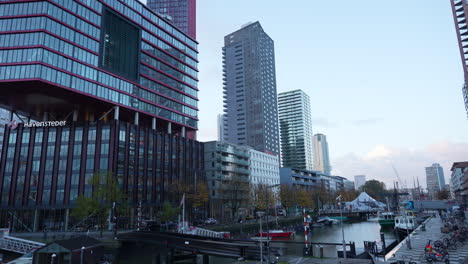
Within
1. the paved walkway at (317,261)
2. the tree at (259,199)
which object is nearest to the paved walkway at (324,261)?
the paved walkway at (317,261)

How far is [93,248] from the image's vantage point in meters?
38.9

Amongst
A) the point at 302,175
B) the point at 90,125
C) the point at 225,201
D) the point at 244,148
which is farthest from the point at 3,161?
the point at 302,175

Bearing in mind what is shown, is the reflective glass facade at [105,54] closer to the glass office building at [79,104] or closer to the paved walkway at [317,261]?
the glass office building at [79,104]

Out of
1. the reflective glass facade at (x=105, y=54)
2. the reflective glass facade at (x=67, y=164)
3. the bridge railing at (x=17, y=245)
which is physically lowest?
the bridge railing at (x=17, y=245)

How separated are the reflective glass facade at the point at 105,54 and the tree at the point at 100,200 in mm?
25556

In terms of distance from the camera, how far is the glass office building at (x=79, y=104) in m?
77.9

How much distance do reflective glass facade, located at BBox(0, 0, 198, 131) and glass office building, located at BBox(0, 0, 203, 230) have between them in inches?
10.4

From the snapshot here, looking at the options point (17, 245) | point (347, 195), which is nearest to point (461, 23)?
point (347, 195)

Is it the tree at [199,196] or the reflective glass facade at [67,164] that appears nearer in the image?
the reflective glass facade at [67,164]

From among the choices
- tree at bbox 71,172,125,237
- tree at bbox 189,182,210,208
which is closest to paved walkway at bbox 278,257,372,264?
tree at bbox 71,172,125,237

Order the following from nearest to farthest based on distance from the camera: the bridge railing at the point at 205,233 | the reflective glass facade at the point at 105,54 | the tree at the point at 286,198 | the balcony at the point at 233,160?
the bridge railing at the point at 205,233
the reflective glass facade at the point at 105,54
the tree at the point at 286,198
the balcony at the point at 233,160

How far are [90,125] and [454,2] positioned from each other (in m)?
163

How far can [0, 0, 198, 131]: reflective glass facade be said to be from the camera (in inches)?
3014

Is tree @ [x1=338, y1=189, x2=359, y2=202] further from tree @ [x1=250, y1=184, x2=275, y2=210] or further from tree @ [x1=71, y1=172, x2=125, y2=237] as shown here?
tree @ [x1=71, y1=172, x2=125, y2=237]
